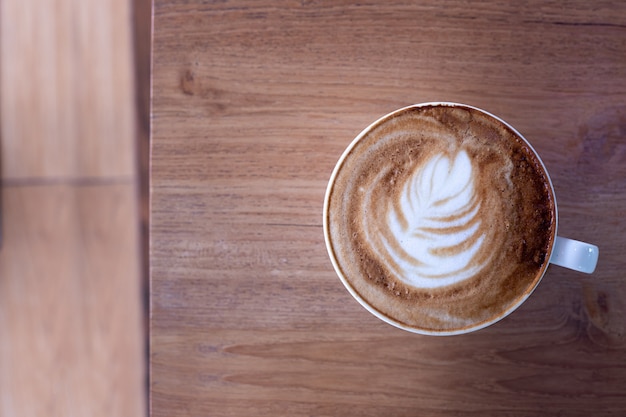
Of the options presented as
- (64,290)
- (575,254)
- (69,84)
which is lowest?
(64,290)

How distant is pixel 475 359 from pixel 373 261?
22cm

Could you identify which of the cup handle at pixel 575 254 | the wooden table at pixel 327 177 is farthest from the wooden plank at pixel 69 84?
the cup handle at pixel 575 254

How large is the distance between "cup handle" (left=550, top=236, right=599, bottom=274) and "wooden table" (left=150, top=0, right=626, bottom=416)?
80mm

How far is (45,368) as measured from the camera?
113 cm

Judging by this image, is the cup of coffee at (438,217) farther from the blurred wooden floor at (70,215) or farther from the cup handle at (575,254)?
the blurred wooden floor at (70,215)

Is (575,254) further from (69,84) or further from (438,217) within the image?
(69,84)

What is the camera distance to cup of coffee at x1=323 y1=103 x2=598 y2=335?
0.68m

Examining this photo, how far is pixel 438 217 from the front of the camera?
676mm

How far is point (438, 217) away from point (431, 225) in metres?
0.01

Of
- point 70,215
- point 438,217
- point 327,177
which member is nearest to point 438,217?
point 438,217

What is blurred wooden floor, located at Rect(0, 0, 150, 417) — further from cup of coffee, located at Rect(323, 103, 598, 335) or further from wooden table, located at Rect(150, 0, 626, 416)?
cup of coffee, located at Rect(323, 103, 598, 335)

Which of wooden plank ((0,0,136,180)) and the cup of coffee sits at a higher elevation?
wooden plank ((0,0,136,180))

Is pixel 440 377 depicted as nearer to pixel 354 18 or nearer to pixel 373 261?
pixel 373 261

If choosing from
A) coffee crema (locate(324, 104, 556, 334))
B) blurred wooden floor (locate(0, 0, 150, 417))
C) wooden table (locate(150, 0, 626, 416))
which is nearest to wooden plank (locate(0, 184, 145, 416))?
blurred wooden floor (locate(0, 0, 150, 417))
